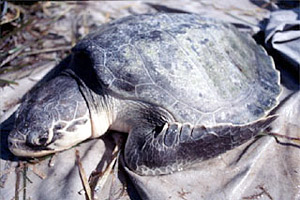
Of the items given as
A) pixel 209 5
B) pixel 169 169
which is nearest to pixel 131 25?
pixel 169 169

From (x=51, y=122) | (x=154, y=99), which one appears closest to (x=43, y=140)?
(x=51, y=122)

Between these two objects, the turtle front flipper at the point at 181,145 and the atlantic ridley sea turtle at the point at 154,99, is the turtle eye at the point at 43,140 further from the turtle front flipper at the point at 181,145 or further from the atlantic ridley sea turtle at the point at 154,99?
the turtle front flipper at the point at 181,145

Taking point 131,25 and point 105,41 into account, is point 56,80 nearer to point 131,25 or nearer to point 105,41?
point 105,41

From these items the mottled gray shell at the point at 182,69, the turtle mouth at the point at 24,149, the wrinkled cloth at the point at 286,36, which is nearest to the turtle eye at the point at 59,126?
the turtle mouth at the point at 24,149

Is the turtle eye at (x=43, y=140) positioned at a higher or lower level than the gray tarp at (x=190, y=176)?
higher

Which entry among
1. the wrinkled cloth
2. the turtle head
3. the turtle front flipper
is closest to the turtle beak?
the turtle head

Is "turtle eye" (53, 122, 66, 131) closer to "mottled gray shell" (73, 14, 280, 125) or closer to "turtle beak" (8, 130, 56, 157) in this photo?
"turtle beak" (8, 130, 56, 157)
